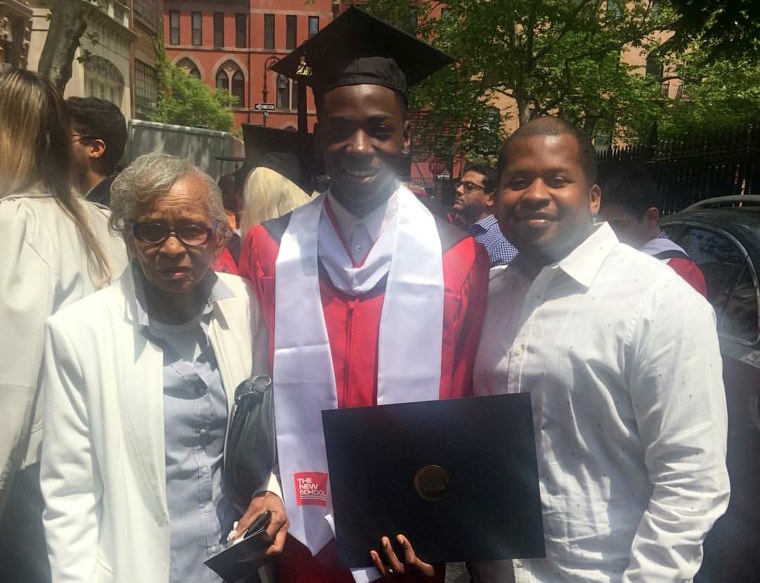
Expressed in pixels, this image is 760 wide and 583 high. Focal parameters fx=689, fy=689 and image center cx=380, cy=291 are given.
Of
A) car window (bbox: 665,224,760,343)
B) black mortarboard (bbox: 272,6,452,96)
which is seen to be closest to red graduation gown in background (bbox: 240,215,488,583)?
black mortarboard (bbox: 272,6,452,96)

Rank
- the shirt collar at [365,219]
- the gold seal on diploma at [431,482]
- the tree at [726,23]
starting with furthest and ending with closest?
A: 1. the tree at [726,23]
2. the shirt collar at [365,219]
3. the gold seal on diploma at [431,482]

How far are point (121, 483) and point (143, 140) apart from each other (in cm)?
1359

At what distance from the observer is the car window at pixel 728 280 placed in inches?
126

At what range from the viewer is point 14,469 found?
1912 millimetres

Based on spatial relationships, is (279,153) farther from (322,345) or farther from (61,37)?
(61,37)

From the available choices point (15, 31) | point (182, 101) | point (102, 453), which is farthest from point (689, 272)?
point (182, 101)

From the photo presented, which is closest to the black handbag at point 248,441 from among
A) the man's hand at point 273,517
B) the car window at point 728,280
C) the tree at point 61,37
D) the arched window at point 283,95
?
the man's hand at point 273,517

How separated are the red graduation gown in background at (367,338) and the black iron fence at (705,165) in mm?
5909

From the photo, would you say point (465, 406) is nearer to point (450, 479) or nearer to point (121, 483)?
point (450, 479)

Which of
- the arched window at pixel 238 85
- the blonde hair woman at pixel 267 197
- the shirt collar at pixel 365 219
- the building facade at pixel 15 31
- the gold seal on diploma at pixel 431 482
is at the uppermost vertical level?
the arched window at pixel 238 85

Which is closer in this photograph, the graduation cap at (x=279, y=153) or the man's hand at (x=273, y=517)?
the man's hand at (x=273, y=517)

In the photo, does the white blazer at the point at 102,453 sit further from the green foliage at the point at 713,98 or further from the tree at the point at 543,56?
the green foliage at the point at 713,98

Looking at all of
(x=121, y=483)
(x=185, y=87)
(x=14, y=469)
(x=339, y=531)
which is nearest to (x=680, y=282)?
(x=339, y=531)

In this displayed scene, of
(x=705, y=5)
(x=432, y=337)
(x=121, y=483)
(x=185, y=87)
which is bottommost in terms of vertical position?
(x=121, y=483)
